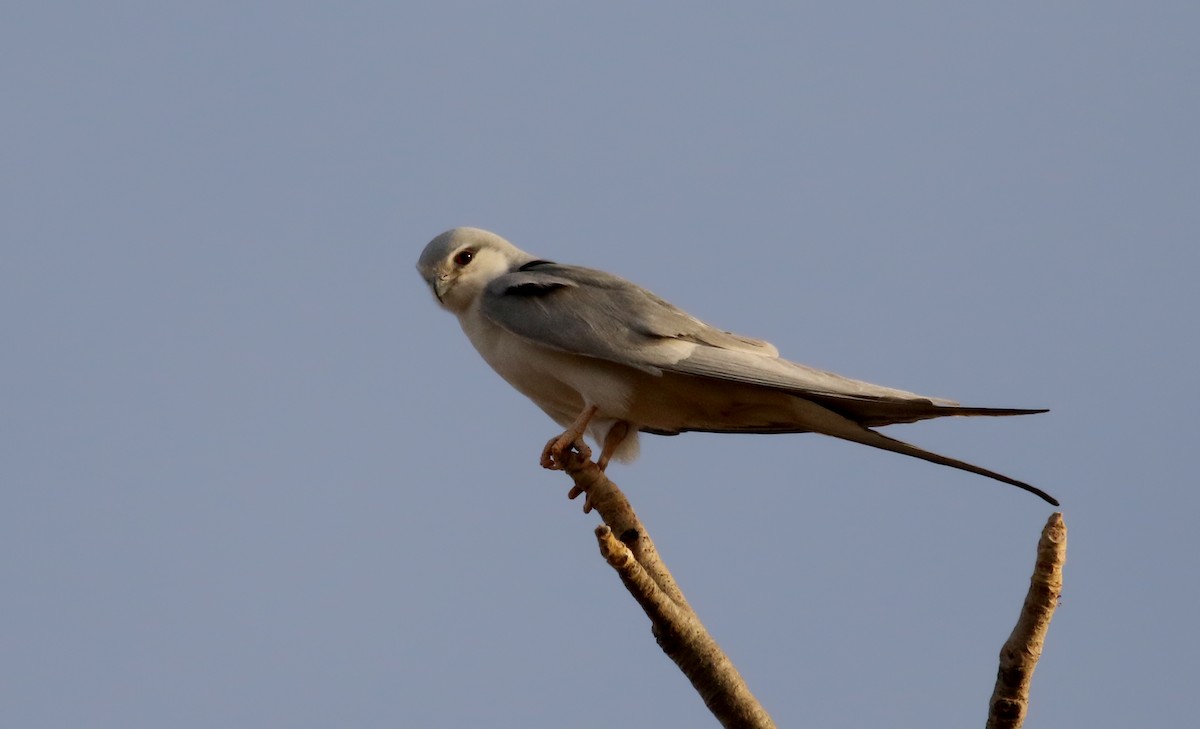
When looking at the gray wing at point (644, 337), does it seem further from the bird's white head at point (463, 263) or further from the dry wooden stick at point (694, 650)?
the dry wooden stick at point (694, 650)

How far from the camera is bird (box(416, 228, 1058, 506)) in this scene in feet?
22.7

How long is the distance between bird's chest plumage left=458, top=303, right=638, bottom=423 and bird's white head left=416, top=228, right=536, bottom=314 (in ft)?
0.45

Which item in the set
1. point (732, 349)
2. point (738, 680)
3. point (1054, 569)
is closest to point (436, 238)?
point (732, 349)

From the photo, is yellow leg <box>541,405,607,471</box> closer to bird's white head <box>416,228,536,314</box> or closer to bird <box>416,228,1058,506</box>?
bird <box>416,228,1058,506</box>

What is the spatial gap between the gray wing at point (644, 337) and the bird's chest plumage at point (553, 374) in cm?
11

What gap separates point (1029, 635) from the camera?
482 centimetres

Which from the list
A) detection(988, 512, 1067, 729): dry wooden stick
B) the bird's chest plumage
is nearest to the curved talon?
the bird's chest plumage

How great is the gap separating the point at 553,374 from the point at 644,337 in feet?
1.85

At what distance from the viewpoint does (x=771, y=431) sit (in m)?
7.50

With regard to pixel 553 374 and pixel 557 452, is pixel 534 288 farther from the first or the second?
Result: pixel 557 452

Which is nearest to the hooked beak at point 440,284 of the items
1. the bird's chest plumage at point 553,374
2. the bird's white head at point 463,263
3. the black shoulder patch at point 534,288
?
the bird's white head at point 463,263

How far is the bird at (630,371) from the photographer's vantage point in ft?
22.7

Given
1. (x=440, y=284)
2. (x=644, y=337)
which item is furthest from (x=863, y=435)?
(x=440, y=284)

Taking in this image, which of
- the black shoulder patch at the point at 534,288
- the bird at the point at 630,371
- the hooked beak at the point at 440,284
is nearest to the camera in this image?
the bird at the point at 630,371
